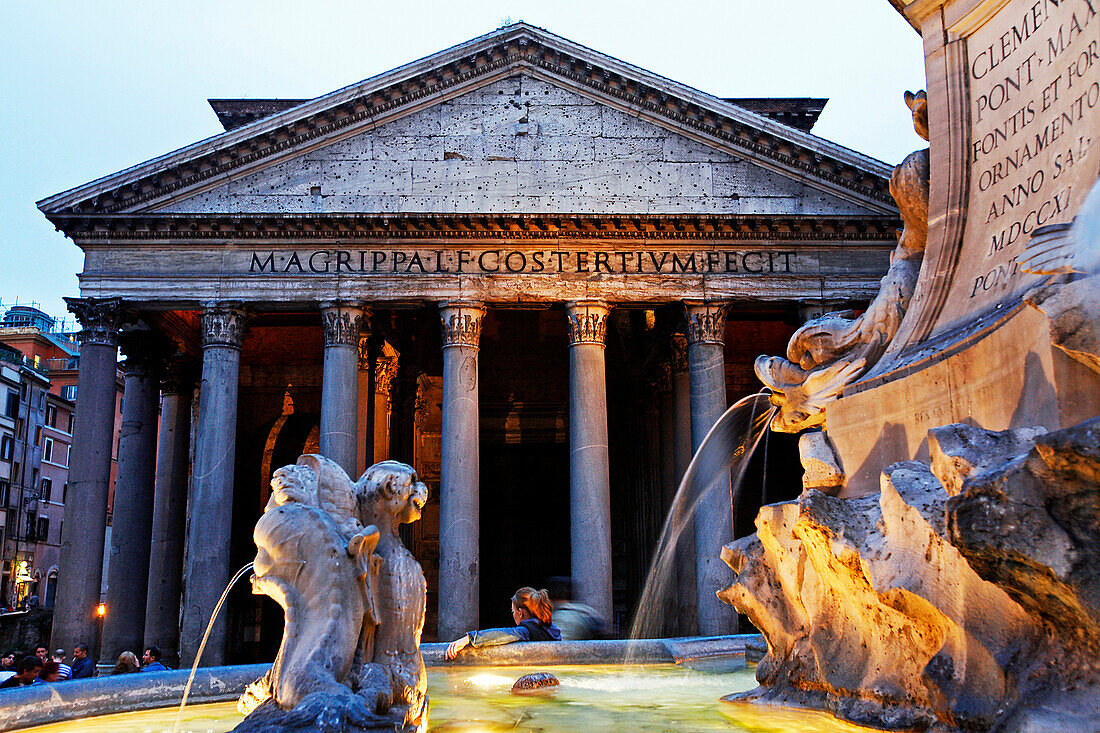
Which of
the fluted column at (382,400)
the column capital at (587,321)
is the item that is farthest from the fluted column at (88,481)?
the column capital at (587,321)

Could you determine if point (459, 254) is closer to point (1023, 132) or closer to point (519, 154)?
point (519, 154)

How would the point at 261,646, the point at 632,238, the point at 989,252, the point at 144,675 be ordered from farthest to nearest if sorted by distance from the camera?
the point at 261,646
the point at 632,238
the point at 144,675
the point at 989,252

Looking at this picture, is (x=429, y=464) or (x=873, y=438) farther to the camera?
(x=429, y=464)

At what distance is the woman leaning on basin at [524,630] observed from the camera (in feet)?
20.2

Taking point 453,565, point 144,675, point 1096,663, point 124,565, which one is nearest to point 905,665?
point 1096,663

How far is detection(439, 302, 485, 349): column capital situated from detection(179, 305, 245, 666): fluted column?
12.6 feet

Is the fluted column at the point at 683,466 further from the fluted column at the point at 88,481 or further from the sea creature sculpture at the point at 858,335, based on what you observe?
the sea creature sculpture at the point at 858,335

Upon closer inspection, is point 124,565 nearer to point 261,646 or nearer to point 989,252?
point 261,646

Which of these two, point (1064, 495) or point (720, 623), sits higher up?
point (1064, 495)

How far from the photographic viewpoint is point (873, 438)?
390cm

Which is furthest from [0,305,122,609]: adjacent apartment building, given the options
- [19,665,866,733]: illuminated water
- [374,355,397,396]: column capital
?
[19,665,866,733]: illuminated water

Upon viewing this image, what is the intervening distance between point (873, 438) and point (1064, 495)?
5.07 feet

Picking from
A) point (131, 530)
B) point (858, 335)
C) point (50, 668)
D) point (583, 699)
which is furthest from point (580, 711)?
point (131, 530)

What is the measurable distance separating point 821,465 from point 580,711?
1517 millimetres
